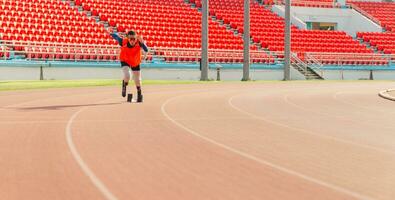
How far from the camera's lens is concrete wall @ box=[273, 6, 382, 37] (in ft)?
180

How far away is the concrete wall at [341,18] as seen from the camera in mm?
54750

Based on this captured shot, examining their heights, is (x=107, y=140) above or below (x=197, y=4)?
below

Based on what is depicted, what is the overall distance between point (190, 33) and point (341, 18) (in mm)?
18603

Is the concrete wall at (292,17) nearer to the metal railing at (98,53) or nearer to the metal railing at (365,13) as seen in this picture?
the metal railing at (365,13)

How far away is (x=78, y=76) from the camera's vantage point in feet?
107

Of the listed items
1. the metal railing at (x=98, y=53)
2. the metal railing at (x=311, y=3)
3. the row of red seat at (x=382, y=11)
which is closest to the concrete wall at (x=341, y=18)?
the metal railing at (x=311, y=3)

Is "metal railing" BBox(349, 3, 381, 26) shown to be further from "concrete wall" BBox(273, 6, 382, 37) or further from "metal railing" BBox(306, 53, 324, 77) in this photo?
"metal railing" BBox(306, 53, 324, 77)

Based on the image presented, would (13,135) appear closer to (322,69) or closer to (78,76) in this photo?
(78,76)

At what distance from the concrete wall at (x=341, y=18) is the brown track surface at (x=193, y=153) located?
132 ft

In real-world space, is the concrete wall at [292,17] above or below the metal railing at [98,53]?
above

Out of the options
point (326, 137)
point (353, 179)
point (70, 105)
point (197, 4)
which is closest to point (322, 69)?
point (197, 4)

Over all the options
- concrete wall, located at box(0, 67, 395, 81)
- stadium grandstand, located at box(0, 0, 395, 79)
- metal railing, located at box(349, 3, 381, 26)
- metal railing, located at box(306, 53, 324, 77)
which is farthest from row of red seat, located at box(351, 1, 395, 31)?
metal railing, located at box(306, 53, 324, 77)

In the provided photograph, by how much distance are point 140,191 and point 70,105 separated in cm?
1043

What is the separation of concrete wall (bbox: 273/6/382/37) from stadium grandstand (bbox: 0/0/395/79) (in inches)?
3.0
